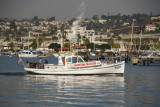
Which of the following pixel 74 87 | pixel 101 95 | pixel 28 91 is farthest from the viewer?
pixel 74 87

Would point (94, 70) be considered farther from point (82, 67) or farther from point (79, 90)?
point (79, 90)

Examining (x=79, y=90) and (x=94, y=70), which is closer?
(x=79, y=90)

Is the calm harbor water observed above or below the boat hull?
below

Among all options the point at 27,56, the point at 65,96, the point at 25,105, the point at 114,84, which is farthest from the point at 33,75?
the point at 27,56

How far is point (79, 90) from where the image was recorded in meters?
44.3

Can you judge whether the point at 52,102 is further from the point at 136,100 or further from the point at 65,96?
the point at 136,100

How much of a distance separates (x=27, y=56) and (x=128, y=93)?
148 meters

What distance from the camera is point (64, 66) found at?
6097 cm

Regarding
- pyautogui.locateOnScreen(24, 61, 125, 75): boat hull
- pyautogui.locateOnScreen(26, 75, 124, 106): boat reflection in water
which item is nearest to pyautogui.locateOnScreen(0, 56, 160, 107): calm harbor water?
pyautogui.locateOnScreen(26, 75, 124, 106): boat reflection in water

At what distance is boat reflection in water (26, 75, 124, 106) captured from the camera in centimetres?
3656

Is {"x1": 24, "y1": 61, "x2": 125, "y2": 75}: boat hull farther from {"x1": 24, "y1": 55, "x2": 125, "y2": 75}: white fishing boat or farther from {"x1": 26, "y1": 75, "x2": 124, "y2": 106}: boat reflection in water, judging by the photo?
{"x1": 26, "y1": 75, "x2": 124, "y2": 106}: boat reflection in water

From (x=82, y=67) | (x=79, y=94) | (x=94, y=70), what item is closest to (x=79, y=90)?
(x=79, y=94)

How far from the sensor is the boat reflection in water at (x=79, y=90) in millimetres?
36562

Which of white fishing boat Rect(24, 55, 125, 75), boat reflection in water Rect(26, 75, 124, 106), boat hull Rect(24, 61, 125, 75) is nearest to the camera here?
boat reflection in water Rect(26, 75, 124, 106)
